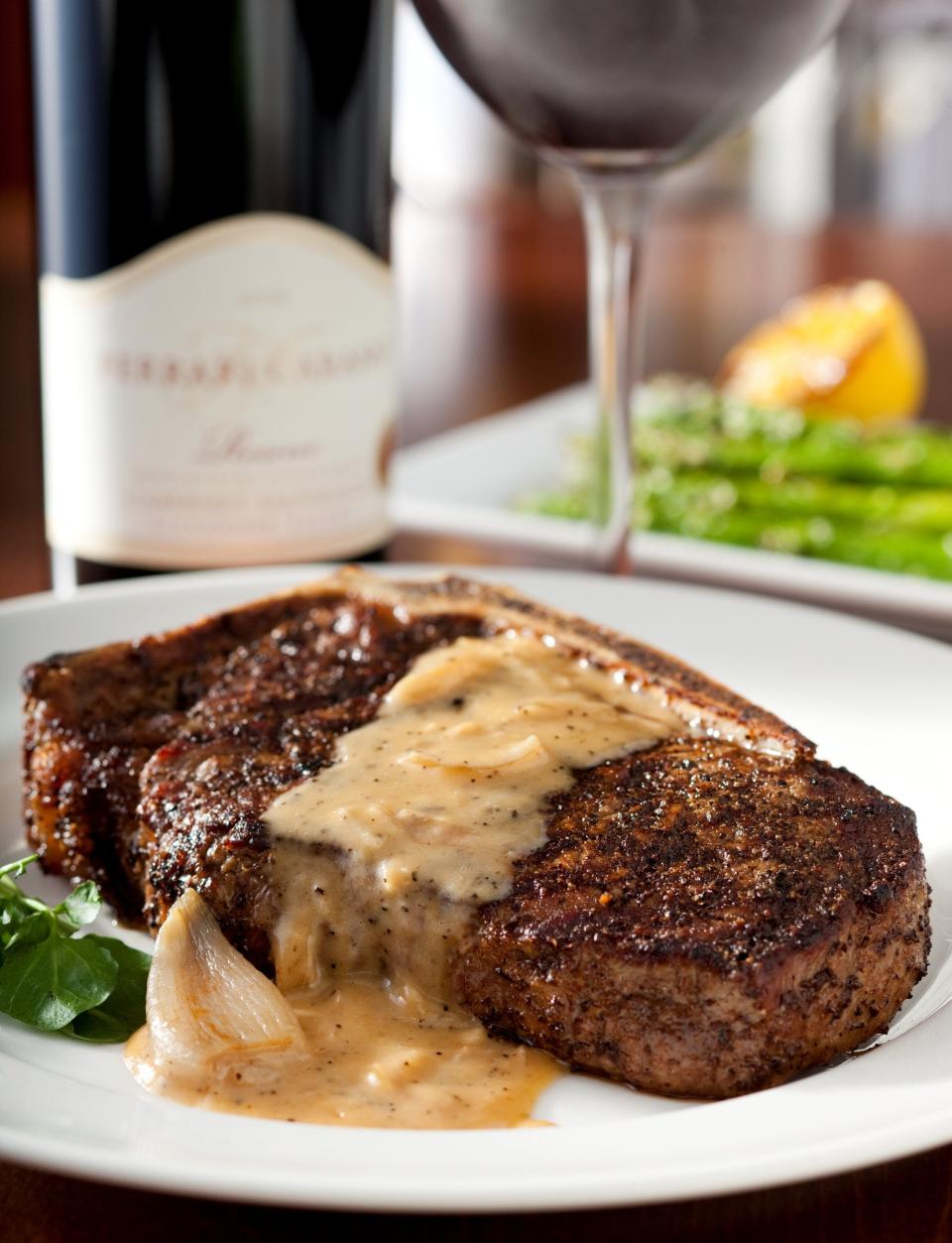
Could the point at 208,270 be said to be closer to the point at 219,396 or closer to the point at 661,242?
the point at 219,396

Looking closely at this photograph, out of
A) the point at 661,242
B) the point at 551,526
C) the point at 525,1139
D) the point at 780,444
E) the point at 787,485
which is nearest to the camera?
the point at 525,1139

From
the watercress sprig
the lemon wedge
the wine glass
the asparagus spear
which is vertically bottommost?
the watercress sprig

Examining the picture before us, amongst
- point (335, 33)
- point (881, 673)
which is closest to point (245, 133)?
point (335, 33)

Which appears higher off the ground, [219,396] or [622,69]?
[622,69]

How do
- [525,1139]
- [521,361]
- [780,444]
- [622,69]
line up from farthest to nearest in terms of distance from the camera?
1. [521,361]
2. [780,444]
3. [622,69]
4. [525,1139]

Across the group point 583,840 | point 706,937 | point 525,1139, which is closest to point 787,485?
point 583,840

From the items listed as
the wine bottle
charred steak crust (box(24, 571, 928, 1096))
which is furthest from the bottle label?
charred steak crust (box(24, 571, 928, 1096))

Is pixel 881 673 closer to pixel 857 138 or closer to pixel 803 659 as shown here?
pixel 803 659

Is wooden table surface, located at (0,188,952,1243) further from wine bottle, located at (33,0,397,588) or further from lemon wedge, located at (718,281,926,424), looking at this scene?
wine bottle, located at (33,0,397,588)
